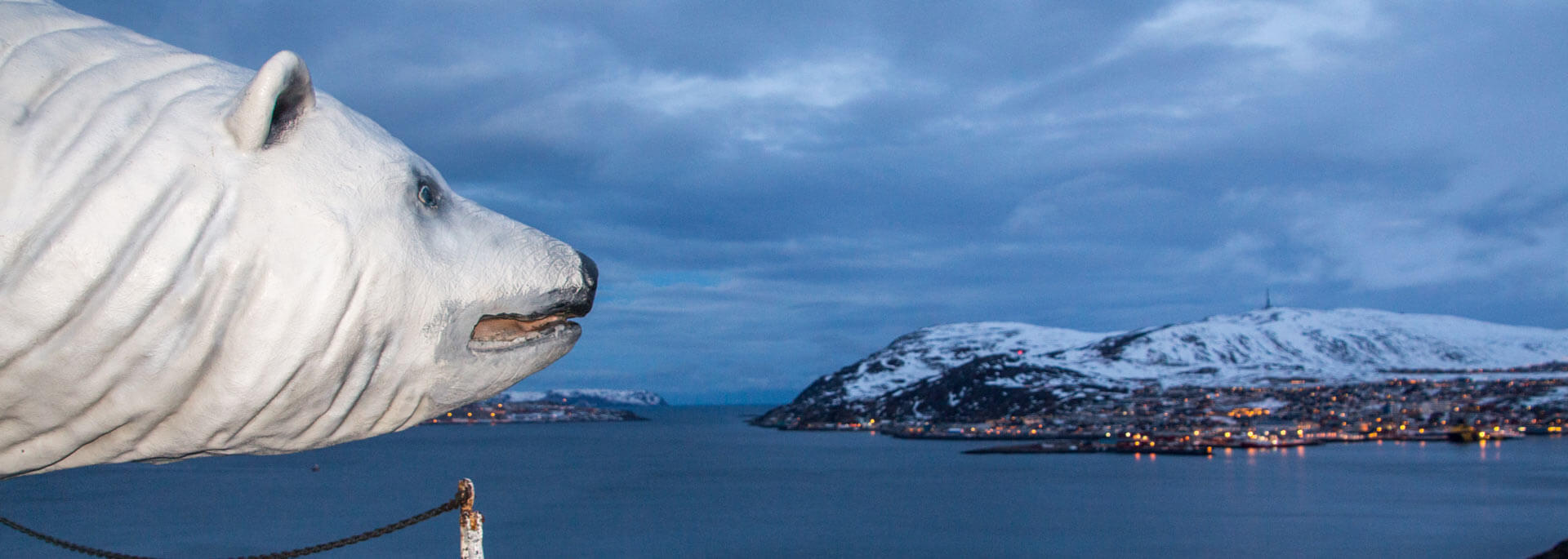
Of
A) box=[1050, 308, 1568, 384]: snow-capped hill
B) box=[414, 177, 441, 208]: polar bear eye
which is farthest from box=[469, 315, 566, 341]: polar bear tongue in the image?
box=[1050, 308, 1568, 384]: snow-capped hill

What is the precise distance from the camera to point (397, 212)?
82.8 inches

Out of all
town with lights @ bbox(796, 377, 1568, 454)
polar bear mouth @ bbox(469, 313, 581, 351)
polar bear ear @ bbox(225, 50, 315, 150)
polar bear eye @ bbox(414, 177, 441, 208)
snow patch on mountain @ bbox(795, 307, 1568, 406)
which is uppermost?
snow patch on mountain @ bbox(795, 307, 1568, 406)

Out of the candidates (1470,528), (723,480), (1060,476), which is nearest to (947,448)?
(1060,476)

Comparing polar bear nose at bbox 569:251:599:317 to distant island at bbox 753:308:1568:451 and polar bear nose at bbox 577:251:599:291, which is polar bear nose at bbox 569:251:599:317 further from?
distant island at bbox 753:308:1568:451

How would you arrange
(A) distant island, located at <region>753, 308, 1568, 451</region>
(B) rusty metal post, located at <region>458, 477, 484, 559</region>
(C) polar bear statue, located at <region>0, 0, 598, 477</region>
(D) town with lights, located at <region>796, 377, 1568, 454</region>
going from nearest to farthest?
(C) polar bear statue, located at <region>0, 0, 598, 477</region>
(B) rusty metal post, located at <region>458, 477, 484, 559</region>
(D) town with lights, located at <region>796, 377, 1568, 454</region>
(A) distant island, located at <region>753, 308, 1568, 451</region>

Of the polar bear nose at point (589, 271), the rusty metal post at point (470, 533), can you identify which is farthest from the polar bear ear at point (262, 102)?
the rusty metal post at point (470, 533)

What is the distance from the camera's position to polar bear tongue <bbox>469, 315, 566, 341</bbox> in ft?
7.66

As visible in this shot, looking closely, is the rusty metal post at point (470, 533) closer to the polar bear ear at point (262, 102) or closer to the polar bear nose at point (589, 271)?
the polar bear nose at point (589, 271)

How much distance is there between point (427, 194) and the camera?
2.25 m

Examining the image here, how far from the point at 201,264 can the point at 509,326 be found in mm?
725

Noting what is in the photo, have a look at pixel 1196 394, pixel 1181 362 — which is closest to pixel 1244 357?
pixel 1181 362

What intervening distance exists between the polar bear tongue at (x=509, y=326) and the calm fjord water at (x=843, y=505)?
36.7 m

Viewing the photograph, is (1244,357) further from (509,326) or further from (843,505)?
(509,326)

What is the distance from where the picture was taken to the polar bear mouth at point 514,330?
230 cm
